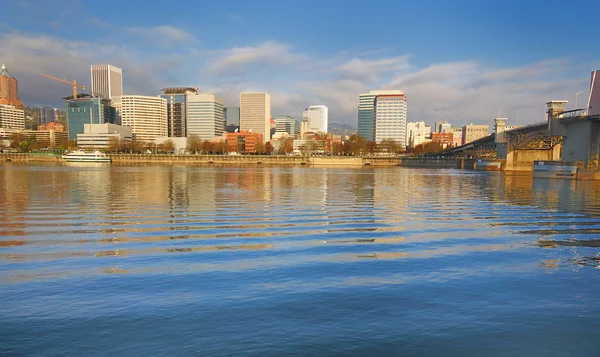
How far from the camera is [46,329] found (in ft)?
19.7

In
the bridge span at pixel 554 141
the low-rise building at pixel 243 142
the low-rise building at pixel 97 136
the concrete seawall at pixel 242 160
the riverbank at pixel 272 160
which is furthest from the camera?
the low-rise building at pixel 243 142

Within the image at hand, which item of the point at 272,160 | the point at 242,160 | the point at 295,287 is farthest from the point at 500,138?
the point at 295,287

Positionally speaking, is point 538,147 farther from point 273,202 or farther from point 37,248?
point 37,248

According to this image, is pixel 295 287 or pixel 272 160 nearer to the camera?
pixel 295 287

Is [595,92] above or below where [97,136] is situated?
above

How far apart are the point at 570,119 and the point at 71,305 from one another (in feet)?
208

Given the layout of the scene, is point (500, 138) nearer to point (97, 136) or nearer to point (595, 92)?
point (595, 92)

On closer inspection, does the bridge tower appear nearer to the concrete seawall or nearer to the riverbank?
the riverbank

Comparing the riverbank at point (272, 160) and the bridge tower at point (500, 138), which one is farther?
the riverbank at point (272, 160)

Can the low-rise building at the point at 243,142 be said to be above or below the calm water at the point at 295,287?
above

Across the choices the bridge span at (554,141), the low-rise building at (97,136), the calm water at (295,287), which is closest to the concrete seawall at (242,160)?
the bridge span at (554,141)

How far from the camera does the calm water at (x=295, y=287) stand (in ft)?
18.9

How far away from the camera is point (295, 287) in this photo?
26.2ft

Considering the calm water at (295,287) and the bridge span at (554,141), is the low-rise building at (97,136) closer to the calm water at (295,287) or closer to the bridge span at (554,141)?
the bridge span at (554,141)
